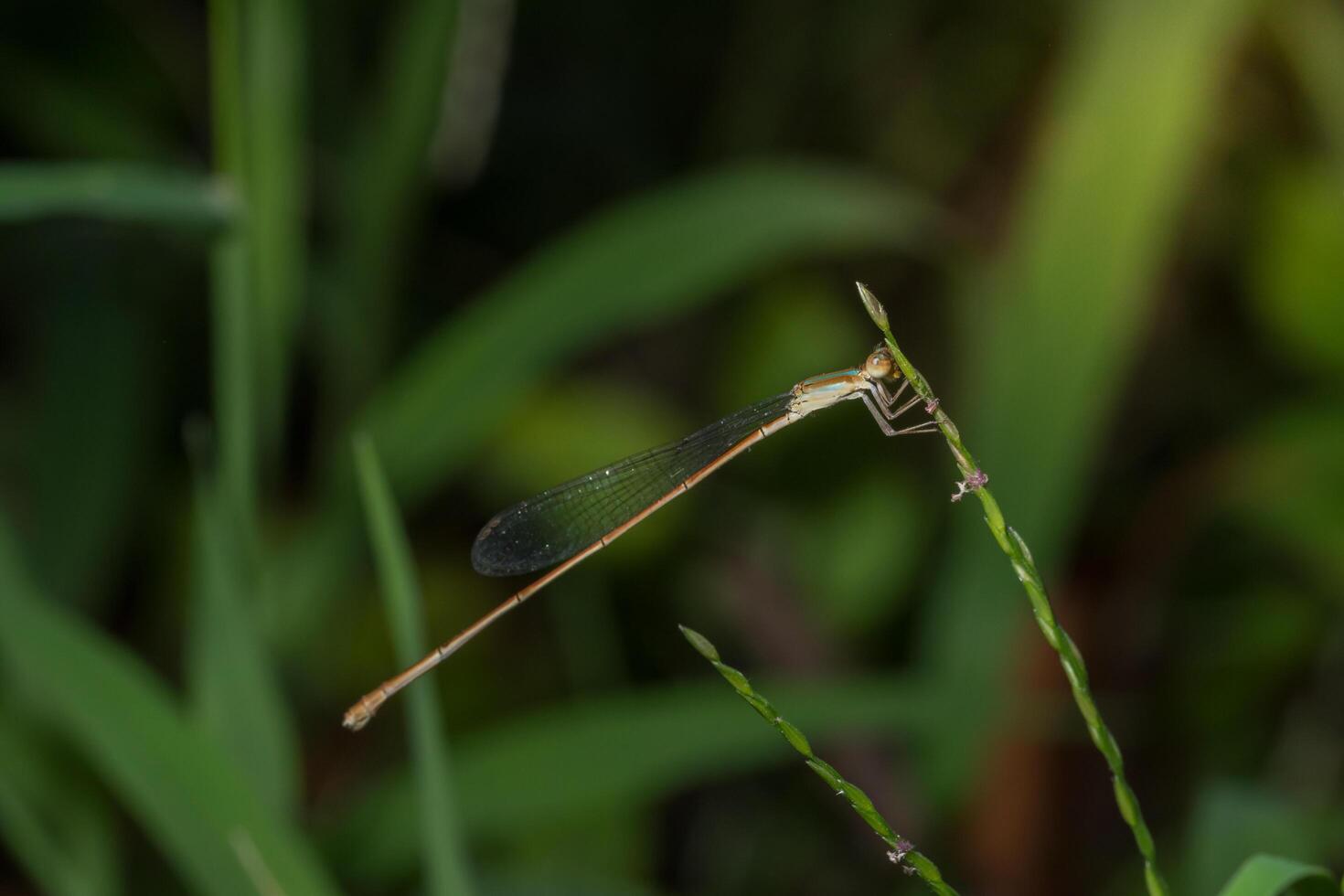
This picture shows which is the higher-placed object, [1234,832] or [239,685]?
[239,685]

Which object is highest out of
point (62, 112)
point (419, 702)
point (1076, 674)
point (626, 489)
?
point (62, 112)

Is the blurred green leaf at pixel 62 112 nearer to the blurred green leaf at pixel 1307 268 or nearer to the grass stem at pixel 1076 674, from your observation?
the blurred green leaf at pixel 1307 268

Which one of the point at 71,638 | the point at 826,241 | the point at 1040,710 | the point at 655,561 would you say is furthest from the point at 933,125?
the point at 71,638

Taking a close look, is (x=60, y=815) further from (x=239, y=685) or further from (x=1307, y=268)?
(x=1307, y=268)

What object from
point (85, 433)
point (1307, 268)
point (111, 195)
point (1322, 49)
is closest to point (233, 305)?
point (111, 195)

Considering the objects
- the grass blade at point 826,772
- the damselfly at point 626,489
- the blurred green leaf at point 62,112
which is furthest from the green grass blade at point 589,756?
the blurred green leaf at point 62,112

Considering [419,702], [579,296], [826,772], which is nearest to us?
[826,772]

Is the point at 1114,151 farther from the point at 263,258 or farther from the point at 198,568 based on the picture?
the point at 198,568

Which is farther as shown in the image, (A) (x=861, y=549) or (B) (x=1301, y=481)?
(A) (x=861, y=549)
